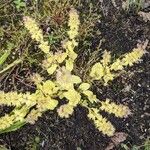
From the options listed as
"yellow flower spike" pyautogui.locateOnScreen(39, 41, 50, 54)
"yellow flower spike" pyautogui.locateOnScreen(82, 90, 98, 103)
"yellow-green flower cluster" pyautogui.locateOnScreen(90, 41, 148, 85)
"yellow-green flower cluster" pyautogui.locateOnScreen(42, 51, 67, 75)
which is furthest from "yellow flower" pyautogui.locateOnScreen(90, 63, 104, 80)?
"yellow flower spike" pyautogui.locateOnScreen(39, 41, 50, 54)

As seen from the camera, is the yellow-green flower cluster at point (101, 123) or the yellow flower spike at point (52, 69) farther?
the yellow flower spike at point (52, 69)

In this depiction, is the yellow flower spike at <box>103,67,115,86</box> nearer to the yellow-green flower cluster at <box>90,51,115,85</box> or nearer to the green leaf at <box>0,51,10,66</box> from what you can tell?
the yellow-green flower cluster at <box>90,51,115,85</box>

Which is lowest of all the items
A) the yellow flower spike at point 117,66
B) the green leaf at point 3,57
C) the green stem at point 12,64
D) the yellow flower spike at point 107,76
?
the yellow flower spike at point 107,76

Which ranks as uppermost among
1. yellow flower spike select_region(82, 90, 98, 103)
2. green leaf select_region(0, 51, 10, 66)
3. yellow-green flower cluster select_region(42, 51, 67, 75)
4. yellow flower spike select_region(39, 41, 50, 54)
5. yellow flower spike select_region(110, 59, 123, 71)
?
green leaf select_region(0, 51, 10, 66)

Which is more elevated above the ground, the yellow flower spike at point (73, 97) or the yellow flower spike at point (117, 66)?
the yellow flower spike at point (117, 66)

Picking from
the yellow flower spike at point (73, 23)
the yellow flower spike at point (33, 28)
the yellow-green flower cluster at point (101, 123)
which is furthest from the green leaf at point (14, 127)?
the yellow flower spike at point (73, 23)

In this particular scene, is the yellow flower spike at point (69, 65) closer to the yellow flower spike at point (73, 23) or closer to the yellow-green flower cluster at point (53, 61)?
the yellow-green flower cluster at point (53, 61)
